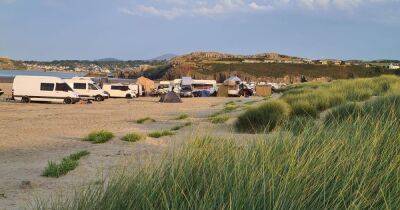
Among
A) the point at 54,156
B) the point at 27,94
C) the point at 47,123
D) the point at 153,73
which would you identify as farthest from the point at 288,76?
the point at 54,156

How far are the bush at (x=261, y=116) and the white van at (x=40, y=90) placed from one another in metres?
22.7

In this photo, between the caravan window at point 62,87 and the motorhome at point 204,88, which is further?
the motorhome at point 204,88

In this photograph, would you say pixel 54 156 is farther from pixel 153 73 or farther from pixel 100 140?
pixel 153 73

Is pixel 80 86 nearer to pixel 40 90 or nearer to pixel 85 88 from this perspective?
pixel 85 88

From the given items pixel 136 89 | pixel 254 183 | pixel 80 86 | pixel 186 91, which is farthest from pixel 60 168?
pixel 186 91

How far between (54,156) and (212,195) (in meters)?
8.61

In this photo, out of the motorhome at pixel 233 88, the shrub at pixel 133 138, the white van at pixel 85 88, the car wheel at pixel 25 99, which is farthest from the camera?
the motorhome at pixel 233 88

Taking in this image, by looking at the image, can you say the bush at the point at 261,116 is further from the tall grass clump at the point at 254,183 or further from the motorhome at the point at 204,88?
the motorhome at the point at 204,88

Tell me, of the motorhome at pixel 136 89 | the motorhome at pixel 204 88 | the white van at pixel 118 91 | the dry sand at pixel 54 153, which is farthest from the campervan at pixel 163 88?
the dry sand at pixel 54 153

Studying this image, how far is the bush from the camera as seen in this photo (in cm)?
1582

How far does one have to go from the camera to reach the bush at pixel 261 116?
15.8 meters

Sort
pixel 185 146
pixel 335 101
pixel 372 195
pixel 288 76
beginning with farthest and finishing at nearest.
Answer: pixel 288 76 → pixel 335 101 → pixel 185 146 → pixel 372 195

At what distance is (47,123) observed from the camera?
21188 mm

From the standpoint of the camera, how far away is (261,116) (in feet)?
53.9
